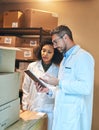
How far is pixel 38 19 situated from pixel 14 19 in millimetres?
347

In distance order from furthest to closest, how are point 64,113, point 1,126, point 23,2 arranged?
point 23,2
point 64,113
point 1,126

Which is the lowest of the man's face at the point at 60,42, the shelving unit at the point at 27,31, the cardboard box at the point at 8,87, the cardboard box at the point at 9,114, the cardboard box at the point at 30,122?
the cardboard box at the point at 30,122

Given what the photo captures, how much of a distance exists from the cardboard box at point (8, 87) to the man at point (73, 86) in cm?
28

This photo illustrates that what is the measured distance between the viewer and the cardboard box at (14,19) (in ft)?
10.1

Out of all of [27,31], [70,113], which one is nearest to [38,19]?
[27,31]

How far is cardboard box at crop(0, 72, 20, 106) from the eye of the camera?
1.40 metres

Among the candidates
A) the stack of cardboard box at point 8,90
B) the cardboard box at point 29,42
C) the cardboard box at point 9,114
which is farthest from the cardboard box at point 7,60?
the cardboard box at point 29,42

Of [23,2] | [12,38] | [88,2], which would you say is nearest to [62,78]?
[12,38]

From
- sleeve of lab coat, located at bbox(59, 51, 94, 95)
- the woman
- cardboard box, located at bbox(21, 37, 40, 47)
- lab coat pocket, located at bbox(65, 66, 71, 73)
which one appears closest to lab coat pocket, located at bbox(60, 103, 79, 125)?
sleeve of lab coat, located at bbox(59, 51, 94, 95)

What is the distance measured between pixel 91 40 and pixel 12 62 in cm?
200

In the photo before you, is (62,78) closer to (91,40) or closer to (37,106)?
(37,106)

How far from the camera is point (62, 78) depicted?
1.90 m

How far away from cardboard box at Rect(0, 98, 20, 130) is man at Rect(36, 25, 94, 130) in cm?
35

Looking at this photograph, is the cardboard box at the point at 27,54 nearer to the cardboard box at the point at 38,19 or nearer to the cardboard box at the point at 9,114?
the cardboard box at the point at 38,19
